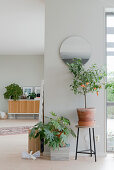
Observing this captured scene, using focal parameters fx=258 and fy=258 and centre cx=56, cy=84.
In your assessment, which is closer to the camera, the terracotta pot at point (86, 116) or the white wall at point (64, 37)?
the terracotta pot at point (86, 116)

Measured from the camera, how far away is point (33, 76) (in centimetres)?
1106

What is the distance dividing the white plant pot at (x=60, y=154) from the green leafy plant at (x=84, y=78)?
933mm

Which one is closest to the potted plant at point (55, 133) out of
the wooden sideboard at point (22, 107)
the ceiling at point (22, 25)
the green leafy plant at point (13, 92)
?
the ceiling at point (22, 25)

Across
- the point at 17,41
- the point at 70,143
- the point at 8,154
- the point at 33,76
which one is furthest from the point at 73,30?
the point at 33,76

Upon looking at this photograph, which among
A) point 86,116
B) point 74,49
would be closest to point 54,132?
point 86,116

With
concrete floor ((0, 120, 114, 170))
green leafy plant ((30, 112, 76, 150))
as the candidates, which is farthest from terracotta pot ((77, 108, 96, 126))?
concrete floor ((0, 120, 114, 170))

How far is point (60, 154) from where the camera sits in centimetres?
407

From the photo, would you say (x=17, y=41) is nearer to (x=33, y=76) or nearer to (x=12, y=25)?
(x=12, y=25)

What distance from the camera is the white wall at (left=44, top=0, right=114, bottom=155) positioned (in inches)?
175

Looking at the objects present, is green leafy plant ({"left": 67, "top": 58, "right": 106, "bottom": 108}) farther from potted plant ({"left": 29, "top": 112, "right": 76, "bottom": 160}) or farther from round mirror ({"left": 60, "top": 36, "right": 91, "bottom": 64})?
potted plant ({"left": 29, "top": 112, "right": 76, "bottom": 160})

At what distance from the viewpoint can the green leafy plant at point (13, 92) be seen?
10.4 m

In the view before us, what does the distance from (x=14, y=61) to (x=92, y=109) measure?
7.50m

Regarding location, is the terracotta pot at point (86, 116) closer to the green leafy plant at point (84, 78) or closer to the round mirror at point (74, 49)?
the green leafy plant at point (84, 78)

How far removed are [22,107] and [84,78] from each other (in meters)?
6.60
